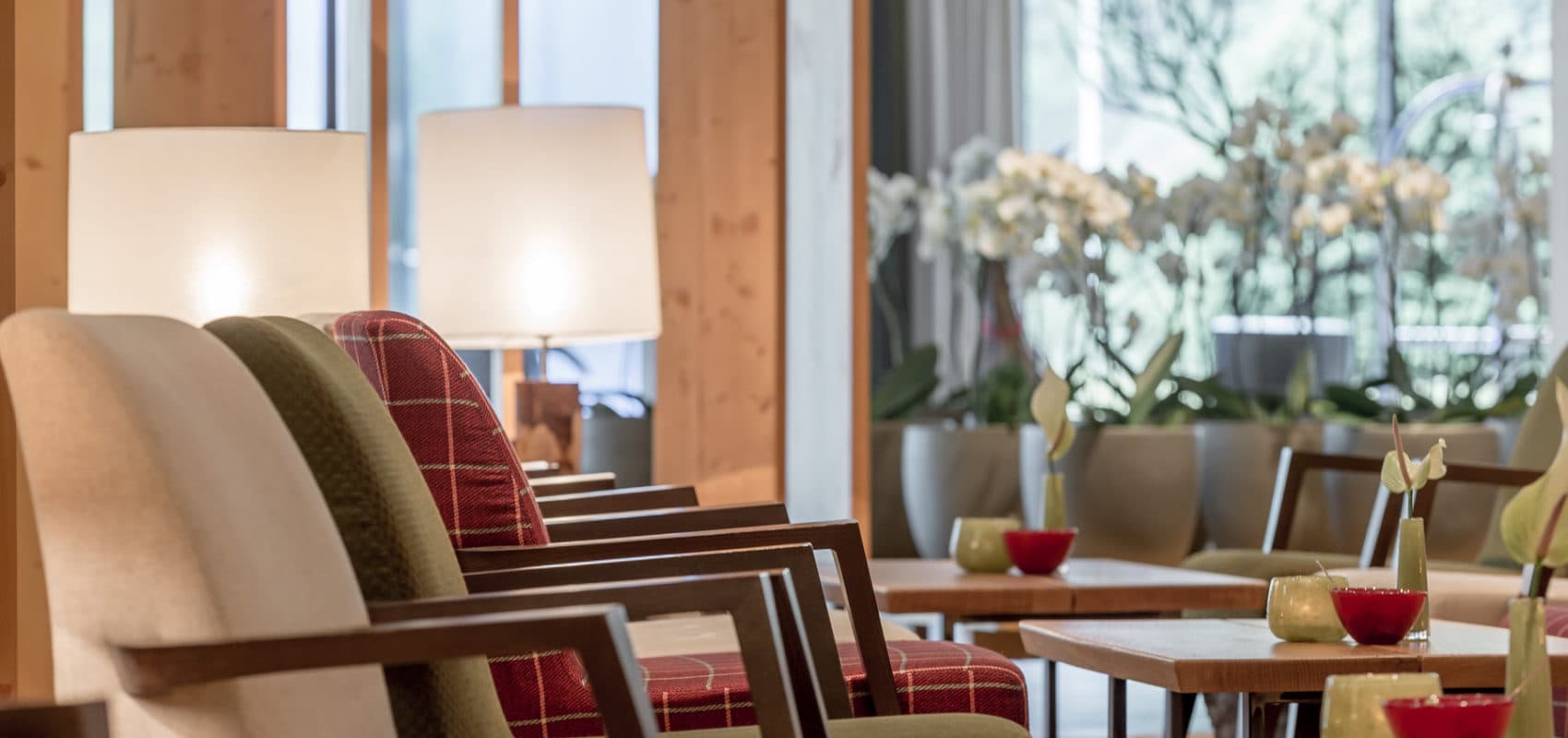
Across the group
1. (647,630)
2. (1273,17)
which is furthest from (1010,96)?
(647,630)

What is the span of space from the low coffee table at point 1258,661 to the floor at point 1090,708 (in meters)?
1.48

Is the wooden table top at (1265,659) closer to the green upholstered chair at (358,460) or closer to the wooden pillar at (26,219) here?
the green upholstered chair at (358,460)

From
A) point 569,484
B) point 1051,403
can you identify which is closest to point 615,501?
point 569,484

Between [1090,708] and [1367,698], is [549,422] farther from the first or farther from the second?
[1367,698]

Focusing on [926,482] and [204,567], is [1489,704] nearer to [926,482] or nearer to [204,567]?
[204,567]

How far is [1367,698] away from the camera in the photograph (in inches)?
53.5

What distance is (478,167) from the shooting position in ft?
10.5

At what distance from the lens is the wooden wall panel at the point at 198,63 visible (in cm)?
334

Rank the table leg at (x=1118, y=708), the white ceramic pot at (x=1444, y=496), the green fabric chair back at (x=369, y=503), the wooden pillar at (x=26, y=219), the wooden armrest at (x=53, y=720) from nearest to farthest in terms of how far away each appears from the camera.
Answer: the wooden armrest at (x=53, y=720), the green fabric chair back at (x=369, y=503), the table leg at (x=1118, y=708), the wooden pillar at (x=26, y=219), the white ceramic pot at (x=1444, y=496)

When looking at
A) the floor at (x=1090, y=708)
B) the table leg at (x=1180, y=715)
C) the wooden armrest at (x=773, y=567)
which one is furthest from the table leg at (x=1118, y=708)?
the floor at (x=1090, y=708)

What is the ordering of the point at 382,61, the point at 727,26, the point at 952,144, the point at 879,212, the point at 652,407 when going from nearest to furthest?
the point at 382,61
the point at 727,26
the point at 652,407
the point at 879,212
the point at 952,144

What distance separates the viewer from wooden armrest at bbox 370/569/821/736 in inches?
55.2

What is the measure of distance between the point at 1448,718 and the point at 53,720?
0.88 metres

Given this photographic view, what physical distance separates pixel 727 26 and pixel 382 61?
770 mm
